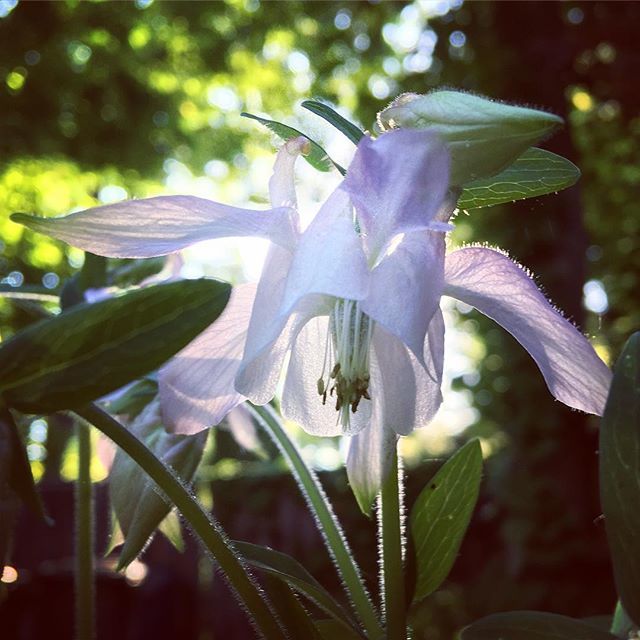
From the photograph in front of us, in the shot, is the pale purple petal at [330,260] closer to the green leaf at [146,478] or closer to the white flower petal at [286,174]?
the white flower petal at [286,174]

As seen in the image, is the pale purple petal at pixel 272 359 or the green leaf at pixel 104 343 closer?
the green leaf at pixel 104 343

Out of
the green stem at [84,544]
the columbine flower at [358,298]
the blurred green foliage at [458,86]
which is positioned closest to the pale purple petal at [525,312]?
the columbine flower at [358,298]

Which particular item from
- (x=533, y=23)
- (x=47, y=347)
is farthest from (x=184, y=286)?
(x=533, y=23)

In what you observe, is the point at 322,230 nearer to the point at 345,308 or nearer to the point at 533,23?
the point at 345,308

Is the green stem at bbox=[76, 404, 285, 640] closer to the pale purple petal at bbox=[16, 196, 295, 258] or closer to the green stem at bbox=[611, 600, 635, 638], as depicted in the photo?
the pale purple petal at bbox=[16, 196, 295, 258]

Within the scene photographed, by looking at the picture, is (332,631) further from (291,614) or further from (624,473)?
(624,473)

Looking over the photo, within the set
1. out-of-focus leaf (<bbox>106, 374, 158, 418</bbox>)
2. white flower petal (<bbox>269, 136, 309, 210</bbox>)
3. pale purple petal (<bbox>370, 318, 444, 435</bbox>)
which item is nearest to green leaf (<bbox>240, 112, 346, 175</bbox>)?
white flower petal (<bbox>269, 136, 309, 210</bbox>)
